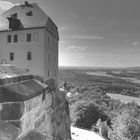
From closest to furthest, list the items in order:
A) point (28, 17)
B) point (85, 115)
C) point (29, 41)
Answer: point (29, 41) < point (28, 17) < point (85, 115)

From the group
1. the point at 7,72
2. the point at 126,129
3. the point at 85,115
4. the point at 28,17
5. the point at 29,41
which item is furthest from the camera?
the point at 85,115

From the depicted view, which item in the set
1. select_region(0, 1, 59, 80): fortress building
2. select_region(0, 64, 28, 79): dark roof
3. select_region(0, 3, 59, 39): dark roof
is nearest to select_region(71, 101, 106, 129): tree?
select_region(0, 1, 59, 80): fortress building

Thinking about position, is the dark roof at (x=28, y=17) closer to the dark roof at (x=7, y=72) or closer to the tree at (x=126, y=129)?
the dark roof at (x=7, y=72)

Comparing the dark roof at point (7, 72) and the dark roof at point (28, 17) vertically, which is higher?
the dark roof at point (28, 17)

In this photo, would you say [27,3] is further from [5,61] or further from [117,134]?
[117,134]

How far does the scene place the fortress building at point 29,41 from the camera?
1667 centimetres

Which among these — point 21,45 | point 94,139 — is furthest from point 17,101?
point 94,139

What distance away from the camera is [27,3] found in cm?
1986

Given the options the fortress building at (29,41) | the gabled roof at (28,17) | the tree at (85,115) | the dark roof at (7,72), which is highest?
the gabled roof at (28,17)

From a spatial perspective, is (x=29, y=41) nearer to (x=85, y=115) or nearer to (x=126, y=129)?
(x=126, y=129)

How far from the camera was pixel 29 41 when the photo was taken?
1719cm

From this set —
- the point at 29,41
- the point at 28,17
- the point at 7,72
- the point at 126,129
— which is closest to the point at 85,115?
the point at 126,129

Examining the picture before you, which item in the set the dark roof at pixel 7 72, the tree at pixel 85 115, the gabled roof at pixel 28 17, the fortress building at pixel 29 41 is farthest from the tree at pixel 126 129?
the dark roof at pixel 7 72

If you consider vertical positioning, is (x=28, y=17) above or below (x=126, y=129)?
above
